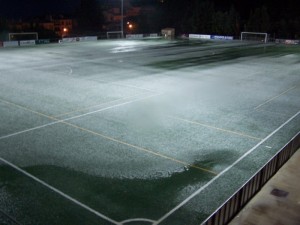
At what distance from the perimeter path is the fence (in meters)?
0.16

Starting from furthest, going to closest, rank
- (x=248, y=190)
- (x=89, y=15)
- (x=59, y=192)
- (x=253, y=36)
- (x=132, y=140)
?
1. (x=89, y=15)
2. (x=253, y=36)
3. (x=132, y=140)
4. (x=59, y=192)
5. (x=248, y=190)

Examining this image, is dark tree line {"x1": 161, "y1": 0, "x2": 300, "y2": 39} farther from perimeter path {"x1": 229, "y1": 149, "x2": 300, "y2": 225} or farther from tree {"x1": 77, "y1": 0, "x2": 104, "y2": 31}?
perimeter path {"x1": 229, "y1": 149, "x2": 300, "y2": 225}

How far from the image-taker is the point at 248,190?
10742 mm

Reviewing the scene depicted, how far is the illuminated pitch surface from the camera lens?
1127cm

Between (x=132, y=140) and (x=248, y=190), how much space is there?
7.24 meters

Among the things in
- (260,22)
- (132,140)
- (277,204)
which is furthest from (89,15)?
(277,204)

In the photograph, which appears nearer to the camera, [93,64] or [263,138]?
[263,138]

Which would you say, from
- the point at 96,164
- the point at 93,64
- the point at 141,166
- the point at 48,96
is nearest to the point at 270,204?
the point at 141,166

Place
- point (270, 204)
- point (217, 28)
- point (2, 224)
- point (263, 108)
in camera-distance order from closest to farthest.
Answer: point (2, 224) < point (270, 204) < point (263, 108) < point (217, 28)

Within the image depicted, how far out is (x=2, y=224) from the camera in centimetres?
998

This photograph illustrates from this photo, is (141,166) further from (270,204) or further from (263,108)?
(263,108)

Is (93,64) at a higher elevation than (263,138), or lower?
higher

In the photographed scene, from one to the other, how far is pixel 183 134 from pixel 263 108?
26.3ft

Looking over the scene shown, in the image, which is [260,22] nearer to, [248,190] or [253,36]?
[253,36]
